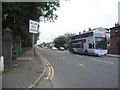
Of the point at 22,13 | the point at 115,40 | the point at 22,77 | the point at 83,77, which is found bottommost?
the point at 83,77

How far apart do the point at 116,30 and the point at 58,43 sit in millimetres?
50831

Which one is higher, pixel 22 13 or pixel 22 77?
pixel 22 13

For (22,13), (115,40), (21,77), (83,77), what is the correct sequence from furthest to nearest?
(115,40) → (22,13) → (83,77) → (21,77)

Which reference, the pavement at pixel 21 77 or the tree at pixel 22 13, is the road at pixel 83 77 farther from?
the tree at pixel 22 13

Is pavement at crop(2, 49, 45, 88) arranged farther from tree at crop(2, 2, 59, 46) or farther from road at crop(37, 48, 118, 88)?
tree at crop(2, 2, 59, 46)

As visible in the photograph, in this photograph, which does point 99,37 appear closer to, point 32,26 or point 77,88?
point 32,26

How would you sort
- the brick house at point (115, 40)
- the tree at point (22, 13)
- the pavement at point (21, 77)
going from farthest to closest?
the brick house at point (115, 40)
the tree at point (22, 13)
the pavement at point (21, 77)

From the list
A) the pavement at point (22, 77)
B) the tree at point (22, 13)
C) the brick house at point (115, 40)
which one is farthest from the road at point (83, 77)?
the brick house at point (115, 40)

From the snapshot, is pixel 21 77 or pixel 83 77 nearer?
pixel 21 77

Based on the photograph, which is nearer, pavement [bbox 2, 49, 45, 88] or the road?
pavement [bbox 2, 49, 45, 88]

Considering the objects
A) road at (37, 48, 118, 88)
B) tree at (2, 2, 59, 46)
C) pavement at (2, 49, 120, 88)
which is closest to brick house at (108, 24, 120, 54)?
tree at (2, 2, 59, 46)

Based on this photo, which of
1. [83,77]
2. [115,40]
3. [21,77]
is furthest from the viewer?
[115,40]

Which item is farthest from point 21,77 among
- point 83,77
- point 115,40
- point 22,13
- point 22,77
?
point 115,40

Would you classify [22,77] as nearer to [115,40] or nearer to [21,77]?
[21,77]
